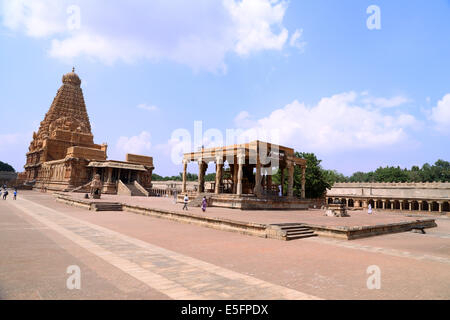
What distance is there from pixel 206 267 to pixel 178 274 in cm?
89

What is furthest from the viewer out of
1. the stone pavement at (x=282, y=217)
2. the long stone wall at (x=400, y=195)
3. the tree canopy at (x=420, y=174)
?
the tree canopy at (x=420, y=174)

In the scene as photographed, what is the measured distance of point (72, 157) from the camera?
48.4 metres

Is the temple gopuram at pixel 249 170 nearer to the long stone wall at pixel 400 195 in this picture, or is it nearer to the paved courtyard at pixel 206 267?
the paved courtyard at pixel 206 267

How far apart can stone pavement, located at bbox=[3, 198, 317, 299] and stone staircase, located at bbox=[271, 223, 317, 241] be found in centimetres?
521

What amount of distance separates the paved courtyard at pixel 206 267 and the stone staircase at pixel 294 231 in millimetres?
607

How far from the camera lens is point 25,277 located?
545 centimetres

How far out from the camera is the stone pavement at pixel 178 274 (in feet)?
16.6

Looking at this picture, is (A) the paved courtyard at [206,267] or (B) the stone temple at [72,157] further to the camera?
(B) the stone temple at [72,157]

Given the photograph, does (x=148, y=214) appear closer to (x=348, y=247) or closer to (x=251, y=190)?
(x=348, y=247)

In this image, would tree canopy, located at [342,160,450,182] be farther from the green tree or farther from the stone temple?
the stone temple

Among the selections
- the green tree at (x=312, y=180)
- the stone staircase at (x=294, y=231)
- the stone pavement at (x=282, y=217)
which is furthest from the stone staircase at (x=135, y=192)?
the stone staircase at (x=294, y=231)

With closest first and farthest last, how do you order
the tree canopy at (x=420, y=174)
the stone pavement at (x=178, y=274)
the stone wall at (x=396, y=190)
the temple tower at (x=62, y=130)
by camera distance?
the stone pavement at (x=178, y=274) → the stone wall at (x=396, y=190) → the temple tower at (x=62, y=130) → the tree canopy at (x=420, y=174)

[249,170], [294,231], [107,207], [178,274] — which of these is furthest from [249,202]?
[178,274]
